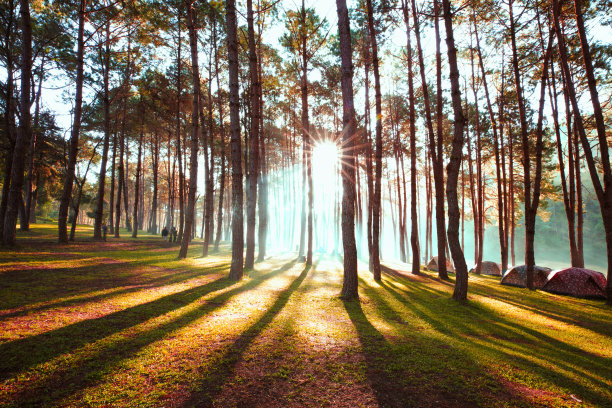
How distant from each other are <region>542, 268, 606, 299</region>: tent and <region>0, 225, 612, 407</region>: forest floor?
3.67 meters

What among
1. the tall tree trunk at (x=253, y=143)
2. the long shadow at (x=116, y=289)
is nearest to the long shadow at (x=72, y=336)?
the long shadow at (x=116, y=289)

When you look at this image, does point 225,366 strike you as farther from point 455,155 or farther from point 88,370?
point 455,155

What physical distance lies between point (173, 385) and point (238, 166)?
7.44m

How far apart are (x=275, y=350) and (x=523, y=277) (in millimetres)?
14775

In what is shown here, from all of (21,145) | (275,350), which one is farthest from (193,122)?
(275,350)

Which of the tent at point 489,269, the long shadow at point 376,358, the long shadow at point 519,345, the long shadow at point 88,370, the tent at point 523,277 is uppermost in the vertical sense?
the long shadow at point 88,370

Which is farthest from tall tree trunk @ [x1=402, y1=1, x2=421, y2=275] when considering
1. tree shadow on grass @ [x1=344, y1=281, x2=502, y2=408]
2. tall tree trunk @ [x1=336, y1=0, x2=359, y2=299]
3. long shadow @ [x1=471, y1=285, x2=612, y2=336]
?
tree shadow on grass @ [x1=344, y1=281, x2=502, y2=408]

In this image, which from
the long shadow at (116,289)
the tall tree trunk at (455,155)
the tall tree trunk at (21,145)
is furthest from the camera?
the tall tree trunk at (21,145)

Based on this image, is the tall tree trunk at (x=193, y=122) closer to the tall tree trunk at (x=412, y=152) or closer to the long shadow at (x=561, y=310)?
the tall tree trunk at (x=412, y=152)

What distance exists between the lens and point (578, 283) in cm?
1022

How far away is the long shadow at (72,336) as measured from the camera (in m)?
2.97

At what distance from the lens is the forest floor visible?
280 cm

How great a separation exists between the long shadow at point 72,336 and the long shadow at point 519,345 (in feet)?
18.7

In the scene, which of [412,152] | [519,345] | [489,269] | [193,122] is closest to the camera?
[519,345]
